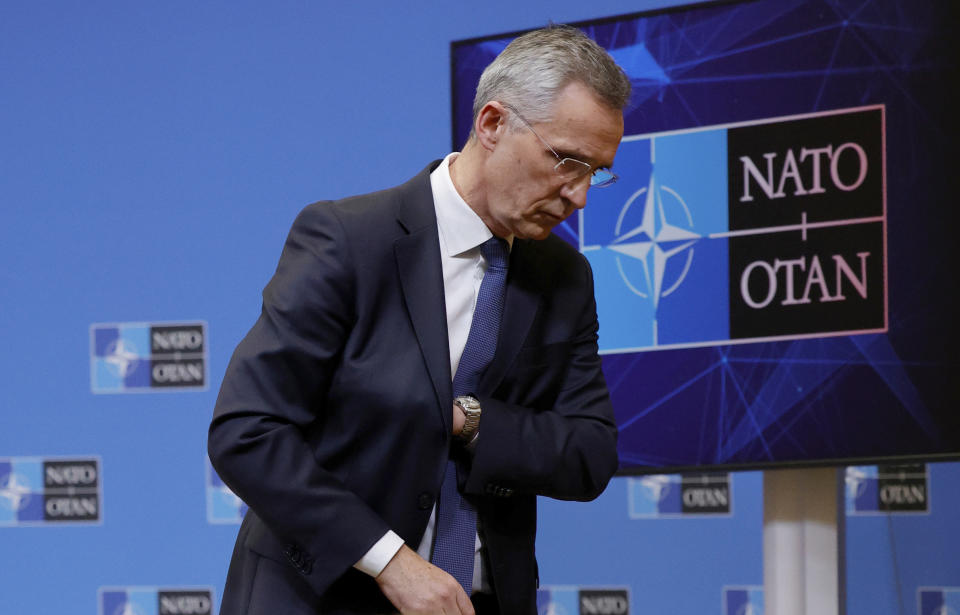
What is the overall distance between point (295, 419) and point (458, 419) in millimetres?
217

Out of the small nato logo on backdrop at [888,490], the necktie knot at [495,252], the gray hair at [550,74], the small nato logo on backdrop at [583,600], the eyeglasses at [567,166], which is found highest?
the gray hair at [550,74]

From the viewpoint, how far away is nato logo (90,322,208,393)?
12.0 ft

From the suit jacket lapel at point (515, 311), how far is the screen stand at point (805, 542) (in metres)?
0.93

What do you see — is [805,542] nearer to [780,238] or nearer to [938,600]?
[780,238]

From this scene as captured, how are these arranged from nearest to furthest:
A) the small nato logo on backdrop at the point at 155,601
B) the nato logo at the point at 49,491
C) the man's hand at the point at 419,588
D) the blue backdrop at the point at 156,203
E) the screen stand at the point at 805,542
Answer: the man's hand at the point at 419,588 → the screen stand at the point at 805,542 → the blue backdrop at the point at 156,203 → the small nato logo on backdrop at the point at 155,601 → the nato logo at the point at 49,491

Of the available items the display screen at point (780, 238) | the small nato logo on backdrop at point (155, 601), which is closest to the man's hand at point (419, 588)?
the display screen at point (780, 238)

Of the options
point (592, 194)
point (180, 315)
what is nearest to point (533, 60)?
point (592, 194)

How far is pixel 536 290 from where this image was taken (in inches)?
62.9

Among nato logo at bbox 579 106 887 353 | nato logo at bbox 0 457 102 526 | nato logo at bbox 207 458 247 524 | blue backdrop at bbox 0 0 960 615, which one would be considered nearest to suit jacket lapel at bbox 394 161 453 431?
nato logo at bbox 579 106 887 353

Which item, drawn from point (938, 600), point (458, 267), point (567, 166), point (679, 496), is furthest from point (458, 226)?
point (938, 600)

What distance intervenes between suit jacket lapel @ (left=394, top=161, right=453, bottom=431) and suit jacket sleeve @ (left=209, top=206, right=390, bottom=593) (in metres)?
0.08

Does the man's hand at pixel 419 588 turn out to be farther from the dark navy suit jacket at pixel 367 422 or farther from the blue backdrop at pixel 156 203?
the blue backdrop at pixel 156 203

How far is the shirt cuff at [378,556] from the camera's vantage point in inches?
53.5

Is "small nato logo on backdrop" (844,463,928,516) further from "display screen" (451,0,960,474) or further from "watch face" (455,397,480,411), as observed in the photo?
"watch face" (455,397,480,411)
